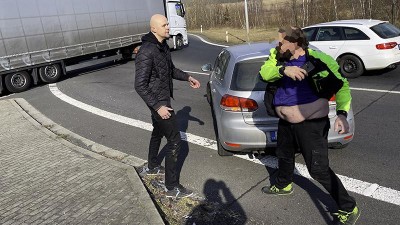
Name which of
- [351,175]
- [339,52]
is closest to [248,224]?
[351,175]

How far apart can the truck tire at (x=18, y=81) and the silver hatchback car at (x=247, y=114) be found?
386 inches

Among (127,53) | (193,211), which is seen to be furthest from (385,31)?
(127,53)

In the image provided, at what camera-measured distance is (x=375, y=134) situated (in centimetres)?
553

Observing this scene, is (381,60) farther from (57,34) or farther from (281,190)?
(57,34)

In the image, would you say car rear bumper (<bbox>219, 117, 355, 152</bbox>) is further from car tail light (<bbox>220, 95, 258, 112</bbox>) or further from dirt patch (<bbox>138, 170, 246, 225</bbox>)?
dirt patch (<bbox>138, 170, 246, 225</bbox>)

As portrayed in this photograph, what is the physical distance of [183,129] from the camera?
6621 millimetres

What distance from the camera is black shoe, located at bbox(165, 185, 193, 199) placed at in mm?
4062

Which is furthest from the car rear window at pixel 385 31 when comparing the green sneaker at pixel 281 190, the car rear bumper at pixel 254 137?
the green sneaker at pixel 281 190

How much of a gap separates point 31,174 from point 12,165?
2.17ft

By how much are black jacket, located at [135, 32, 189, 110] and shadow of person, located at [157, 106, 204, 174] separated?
56.6 inches

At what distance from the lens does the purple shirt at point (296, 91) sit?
307 centimetres

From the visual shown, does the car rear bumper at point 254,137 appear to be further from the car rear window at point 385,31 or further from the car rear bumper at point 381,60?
the car rear window at point 385,31

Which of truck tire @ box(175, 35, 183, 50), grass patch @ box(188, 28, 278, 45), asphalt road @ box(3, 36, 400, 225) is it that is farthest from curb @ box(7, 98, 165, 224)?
grass patch @ box(188, 28, 278, 45)

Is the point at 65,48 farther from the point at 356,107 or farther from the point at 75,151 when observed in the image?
the point at 356,107
